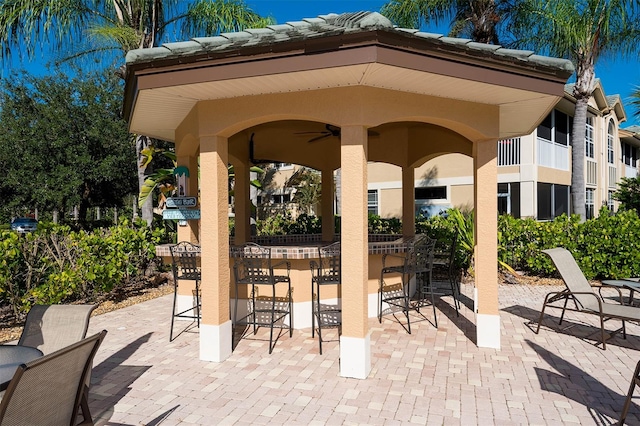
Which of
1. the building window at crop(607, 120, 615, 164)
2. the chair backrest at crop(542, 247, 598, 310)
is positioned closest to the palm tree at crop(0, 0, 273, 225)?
the chair backrest at crop(542, 247, 598, 310)

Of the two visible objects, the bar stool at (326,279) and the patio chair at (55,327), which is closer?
the patio chair at (55,327)

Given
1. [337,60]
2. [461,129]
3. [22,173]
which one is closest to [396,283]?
[461,129]

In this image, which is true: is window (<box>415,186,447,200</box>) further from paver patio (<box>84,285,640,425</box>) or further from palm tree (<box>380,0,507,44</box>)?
paver patio (<box>84,285,640,425</box>)

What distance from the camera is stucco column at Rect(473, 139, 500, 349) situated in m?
5.36

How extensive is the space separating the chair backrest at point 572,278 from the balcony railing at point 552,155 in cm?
1327

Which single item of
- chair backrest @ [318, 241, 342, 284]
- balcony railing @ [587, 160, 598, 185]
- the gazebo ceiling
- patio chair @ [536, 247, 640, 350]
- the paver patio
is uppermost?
balcony railing @ [587, 160, 598, 185]

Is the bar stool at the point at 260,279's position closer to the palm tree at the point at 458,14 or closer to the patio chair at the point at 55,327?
the patio chair at the point at 55,327

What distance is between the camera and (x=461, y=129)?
534cm

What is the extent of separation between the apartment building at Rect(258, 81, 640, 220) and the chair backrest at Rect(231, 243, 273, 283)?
10.3 m

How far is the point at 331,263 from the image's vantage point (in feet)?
18.6

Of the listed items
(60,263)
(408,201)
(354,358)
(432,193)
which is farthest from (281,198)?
(354,358)

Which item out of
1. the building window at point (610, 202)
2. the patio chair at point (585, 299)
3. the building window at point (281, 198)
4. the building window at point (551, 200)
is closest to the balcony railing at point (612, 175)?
the building window at point (610, 202)

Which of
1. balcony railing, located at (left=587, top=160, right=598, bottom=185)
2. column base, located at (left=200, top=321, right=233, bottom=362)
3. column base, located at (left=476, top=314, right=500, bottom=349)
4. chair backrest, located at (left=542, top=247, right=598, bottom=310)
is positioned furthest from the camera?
balcony railing, located at (left=587, top=160, right=598, bottom=185)

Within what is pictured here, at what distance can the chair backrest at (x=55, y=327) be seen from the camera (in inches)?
144
